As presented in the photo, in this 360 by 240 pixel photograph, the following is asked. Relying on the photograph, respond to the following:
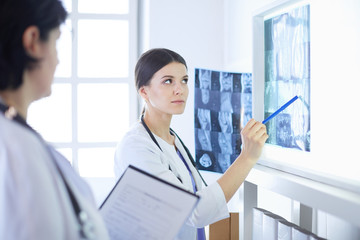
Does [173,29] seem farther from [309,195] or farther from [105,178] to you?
[309,195]

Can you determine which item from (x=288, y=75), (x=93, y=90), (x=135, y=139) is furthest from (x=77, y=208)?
(x=93, y=90)

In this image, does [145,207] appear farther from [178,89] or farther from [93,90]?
[93,90]

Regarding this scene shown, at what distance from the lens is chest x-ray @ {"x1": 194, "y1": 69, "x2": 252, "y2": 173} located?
172 cm

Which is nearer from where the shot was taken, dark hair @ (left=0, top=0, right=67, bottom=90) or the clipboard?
dark hair @ (left=0, top=0, right=67, bottom=90)

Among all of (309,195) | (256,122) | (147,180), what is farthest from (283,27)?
(147,180)

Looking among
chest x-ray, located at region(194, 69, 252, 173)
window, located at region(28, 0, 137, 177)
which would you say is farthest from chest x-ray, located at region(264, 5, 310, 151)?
window, located at region(28, 0, 137, 177)

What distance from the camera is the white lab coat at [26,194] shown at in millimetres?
465

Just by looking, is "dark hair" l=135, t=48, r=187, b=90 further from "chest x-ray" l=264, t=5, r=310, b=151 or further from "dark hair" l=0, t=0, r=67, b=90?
"dark hair" l=0, t=0, r=67, b=90

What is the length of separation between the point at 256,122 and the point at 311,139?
0.19m

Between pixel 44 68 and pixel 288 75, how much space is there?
70 centimetres

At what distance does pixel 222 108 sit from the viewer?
5.69ft

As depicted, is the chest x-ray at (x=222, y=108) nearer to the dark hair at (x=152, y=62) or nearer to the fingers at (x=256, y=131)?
the dark hair at (x=152, y=62)

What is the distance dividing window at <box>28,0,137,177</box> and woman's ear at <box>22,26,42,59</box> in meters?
1.95

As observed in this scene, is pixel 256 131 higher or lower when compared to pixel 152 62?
lower
